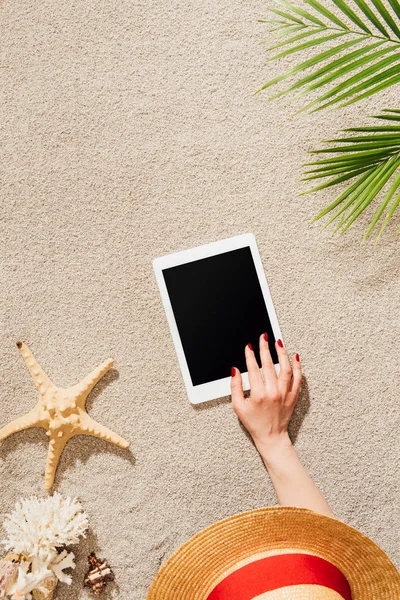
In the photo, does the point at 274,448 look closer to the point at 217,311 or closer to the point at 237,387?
the point at 237,387

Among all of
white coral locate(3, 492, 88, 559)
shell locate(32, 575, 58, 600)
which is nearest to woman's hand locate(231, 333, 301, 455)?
white coral locate(3, 492, 88, 559)

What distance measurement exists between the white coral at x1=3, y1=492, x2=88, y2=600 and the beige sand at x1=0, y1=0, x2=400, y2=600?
7 centimetres

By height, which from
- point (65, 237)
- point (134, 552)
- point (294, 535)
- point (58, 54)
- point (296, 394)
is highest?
point (58, 54)

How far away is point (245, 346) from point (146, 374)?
0.23m

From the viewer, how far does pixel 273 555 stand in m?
0.74

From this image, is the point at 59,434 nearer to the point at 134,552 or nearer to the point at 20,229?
the point at 134,552

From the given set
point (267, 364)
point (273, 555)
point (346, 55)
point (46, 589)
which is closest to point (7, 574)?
point (46, 589)

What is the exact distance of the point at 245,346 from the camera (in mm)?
1051

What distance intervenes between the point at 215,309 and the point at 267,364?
0.17 meters

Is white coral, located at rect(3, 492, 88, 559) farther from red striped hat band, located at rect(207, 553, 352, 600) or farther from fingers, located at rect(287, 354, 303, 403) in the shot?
fingers, located at rect(287, 354, 303, 403)

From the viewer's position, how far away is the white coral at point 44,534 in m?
0.96

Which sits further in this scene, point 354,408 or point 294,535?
point 354,408

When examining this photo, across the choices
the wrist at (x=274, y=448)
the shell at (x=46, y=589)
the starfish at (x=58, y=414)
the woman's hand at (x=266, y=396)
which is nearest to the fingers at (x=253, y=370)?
the woman's hand at (x=266, y=396)

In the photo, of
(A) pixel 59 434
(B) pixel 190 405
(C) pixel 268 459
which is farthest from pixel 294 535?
(A) pixel 59 434
